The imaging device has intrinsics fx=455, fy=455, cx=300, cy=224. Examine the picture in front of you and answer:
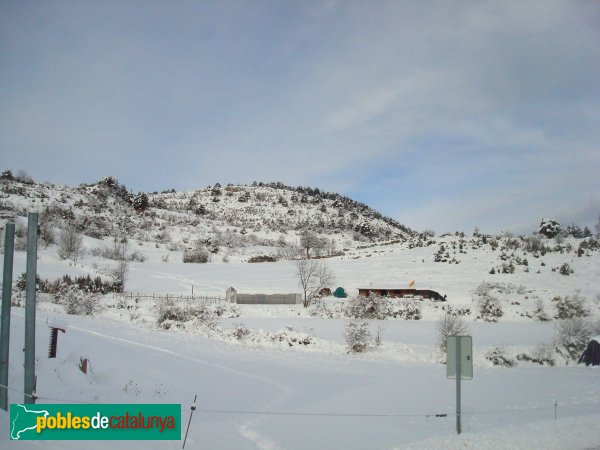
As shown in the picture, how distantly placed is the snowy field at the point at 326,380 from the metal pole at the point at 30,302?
2.59 ft

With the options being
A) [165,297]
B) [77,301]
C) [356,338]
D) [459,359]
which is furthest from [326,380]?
[165,297]

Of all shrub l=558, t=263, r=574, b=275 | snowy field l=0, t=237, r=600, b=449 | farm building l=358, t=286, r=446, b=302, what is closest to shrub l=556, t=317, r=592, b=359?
snowy field l=0, t=237, r=600, b=449

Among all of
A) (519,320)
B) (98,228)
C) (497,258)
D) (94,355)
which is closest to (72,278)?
(94,355)

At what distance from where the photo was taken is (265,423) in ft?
44.1

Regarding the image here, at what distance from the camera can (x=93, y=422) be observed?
28.9 feet

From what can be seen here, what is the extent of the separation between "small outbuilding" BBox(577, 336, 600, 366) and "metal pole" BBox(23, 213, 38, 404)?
2899cm

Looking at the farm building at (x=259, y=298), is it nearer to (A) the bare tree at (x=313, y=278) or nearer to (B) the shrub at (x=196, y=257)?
(A) the bare tree at (x=313, y=278)

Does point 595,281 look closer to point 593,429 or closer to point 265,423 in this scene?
point 593,429

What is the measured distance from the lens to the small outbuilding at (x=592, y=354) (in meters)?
26.5

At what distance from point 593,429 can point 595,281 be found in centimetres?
3284

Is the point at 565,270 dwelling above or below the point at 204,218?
below

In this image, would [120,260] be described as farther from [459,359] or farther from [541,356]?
[459,359]

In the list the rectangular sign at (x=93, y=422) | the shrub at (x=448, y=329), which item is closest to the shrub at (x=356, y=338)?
the shrub at (x=448, y=329)

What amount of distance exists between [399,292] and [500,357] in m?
14.9
